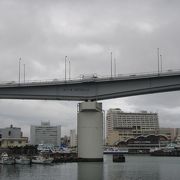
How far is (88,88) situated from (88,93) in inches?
40.6

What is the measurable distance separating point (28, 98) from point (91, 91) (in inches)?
510

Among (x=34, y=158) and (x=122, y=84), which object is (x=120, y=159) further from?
(x=122, y=84)

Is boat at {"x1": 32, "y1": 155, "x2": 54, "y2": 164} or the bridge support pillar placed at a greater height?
the bridge support pillar

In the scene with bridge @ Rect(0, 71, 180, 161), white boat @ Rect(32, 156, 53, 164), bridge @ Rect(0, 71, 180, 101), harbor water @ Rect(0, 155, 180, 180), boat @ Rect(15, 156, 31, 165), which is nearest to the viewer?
harbor water @ Rect(0, 155, 180, 180)

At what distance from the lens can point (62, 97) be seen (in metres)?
82.5

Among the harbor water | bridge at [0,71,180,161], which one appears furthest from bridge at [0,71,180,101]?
the harbor water

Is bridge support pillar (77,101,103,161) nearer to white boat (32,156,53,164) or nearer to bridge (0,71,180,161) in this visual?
bridge (0,71,180,161)

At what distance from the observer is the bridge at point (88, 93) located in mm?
78500

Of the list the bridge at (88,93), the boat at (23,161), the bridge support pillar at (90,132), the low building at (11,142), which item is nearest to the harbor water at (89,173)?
the bridge support pillar at (90,132)

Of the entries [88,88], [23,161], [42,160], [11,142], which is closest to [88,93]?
[88,88]

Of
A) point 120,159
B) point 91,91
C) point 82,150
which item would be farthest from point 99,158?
point 120,159

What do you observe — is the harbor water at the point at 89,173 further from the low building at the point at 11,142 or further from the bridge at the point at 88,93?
the low building at the point at 11,142

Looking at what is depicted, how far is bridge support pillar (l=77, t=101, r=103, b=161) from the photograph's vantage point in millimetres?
83812

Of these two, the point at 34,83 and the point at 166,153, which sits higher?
the point at 34,83
